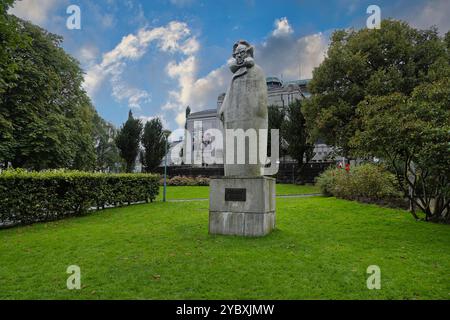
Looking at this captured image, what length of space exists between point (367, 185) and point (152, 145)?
26431 millimetres

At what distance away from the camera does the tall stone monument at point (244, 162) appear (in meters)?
7.63

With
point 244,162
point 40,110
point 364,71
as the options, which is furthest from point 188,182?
point 244,162

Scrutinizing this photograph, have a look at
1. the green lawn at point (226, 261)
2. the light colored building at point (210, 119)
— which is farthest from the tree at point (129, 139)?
the green lawn at point (226, 261)

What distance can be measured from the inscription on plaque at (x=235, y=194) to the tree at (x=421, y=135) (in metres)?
4.96

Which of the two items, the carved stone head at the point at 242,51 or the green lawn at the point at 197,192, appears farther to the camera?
the green lawn at the point at 197,192

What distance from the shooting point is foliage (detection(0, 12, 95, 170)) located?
782 inches

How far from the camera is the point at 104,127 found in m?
52.6

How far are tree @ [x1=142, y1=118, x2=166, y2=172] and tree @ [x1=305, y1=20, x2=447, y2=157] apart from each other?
18.1m

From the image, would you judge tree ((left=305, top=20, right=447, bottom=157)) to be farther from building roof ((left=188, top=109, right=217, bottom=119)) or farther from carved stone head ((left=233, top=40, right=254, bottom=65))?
building roof ((left=188, top=109, right=217, bottom=119))

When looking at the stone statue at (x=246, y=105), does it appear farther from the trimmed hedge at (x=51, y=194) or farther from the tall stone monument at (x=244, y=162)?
the trimmed hedge at (x=51, y=194)

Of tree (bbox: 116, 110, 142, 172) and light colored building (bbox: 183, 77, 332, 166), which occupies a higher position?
light colored building (bbox: 183, 77, 332, 166)

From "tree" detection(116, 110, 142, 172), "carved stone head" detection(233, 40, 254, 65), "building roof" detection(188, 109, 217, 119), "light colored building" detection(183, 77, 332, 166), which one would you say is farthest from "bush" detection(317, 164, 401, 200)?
"building roof" detection(188, 109, 217, 119)

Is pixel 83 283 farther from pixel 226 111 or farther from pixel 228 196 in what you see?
pixel 226 111

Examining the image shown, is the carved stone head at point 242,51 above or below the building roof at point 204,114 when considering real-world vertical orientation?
below
